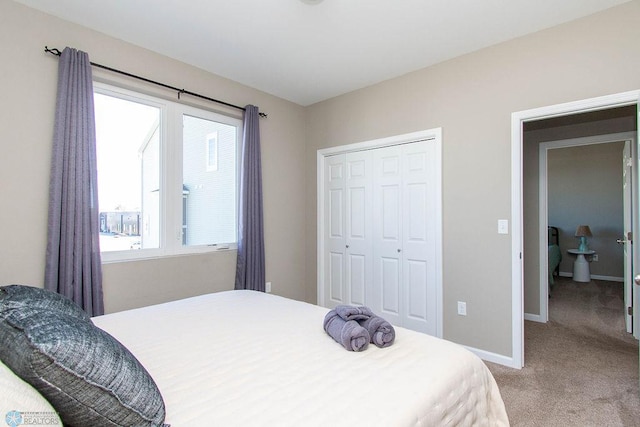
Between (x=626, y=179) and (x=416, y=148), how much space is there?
95.4 inches

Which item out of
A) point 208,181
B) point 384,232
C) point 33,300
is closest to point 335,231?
point 384,232

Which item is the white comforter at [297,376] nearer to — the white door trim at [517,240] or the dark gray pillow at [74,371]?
the dark gray pillow at [74,371]

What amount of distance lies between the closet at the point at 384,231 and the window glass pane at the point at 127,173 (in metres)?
1.91

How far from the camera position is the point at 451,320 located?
3.03m

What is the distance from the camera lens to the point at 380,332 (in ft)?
4.82

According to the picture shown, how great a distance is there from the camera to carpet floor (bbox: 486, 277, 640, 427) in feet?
6.60

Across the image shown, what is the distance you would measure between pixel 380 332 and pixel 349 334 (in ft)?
0.50

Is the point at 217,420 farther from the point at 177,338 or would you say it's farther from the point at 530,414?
the point at 530,414

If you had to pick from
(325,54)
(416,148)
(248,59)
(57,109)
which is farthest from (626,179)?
(57,109)

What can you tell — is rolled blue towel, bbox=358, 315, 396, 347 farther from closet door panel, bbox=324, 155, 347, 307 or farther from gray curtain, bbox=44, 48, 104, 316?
closet door panel, bbox=324, 155, 347, 307

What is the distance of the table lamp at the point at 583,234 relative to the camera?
241 inches

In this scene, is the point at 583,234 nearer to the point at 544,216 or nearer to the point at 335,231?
the point at 544,216

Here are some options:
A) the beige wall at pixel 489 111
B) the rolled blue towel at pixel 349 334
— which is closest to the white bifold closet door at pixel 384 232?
the beige wall at pixel 489 111

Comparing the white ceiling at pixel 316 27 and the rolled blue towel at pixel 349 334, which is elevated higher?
the white ceiling at pixel 316 27
